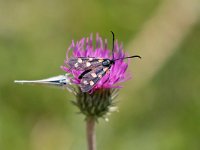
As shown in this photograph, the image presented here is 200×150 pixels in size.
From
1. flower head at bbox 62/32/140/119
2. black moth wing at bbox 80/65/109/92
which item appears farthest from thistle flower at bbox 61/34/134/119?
black moth wing at bbox 80/65/109/92

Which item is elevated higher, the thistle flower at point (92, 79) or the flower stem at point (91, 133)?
the thistle flower at point (92, 79)

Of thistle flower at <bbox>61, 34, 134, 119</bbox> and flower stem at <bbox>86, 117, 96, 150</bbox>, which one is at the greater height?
thistle flower at <bbox>61, 34, 134, 119</bbox>

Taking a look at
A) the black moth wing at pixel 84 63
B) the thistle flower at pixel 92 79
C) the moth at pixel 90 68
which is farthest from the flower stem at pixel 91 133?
the black moth wing at pixel 84 63

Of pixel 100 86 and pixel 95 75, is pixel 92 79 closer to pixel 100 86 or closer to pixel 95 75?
pixel 95 75

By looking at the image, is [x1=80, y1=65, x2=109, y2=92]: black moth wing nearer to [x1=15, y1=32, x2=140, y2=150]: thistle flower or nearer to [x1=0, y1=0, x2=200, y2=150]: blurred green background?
[x1=15, y1=32, x2=140, y2=150]: thistle flower

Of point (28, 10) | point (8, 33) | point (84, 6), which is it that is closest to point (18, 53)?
point (8, 33)

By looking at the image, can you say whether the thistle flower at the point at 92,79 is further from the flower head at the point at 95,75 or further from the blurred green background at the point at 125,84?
the blurred green background at the point at 125,84

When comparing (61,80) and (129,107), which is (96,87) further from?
(129,107)

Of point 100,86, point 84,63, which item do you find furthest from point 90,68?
point 100,86
